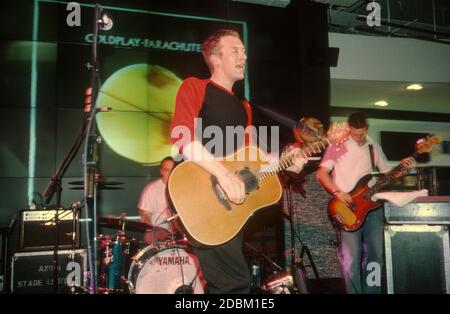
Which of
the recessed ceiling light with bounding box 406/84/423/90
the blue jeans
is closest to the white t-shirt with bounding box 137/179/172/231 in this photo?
the blue jeans

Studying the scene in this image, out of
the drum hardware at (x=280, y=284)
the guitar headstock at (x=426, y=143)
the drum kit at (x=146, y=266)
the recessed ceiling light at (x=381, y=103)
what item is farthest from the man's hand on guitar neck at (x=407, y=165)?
the recessed ceiling light at (x=381, y=103)

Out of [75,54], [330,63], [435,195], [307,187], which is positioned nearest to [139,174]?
[75,54]

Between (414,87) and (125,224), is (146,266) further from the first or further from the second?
(414,87)

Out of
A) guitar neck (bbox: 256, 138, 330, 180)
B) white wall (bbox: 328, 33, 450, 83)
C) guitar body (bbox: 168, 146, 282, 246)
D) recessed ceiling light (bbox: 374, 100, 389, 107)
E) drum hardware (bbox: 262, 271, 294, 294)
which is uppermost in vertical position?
white wall (bbox: 328, 33, 450, 83)

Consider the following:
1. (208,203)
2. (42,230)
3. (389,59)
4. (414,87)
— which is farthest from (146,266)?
(414,87)

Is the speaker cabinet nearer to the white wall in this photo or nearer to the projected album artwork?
the projected album artwork

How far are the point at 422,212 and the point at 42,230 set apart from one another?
3.62 meters

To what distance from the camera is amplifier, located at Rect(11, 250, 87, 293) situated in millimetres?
3682

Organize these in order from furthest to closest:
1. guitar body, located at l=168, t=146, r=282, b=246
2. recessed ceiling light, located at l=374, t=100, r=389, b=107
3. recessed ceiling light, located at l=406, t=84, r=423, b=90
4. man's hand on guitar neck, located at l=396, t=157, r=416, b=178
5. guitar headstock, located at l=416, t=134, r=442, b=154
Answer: recessed ceiling light, located at l=374, t=100, r=389, b=107, recessed ceiling light, located at l=406, t=84, r=423, b=90, guitar headstock, located at l=416, t=134, r=442, b=154, man's hand on guitar neck, located at l=396, t=157, r=416, b=178, guitar body, located at l=168, t=146, r=282, b=246

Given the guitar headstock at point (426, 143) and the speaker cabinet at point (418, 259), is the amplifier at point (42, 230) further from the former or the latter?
the guitar headstock at point (426, 143)

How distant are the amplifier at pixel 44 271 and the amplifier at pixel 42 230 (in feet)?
0.25

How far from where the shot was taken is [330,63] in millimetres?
5543

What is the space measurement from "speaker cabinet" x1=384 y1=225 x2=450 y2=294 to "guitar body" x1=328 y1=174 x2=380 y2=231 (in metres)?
0.32

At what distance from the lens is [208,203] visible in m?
2.63
